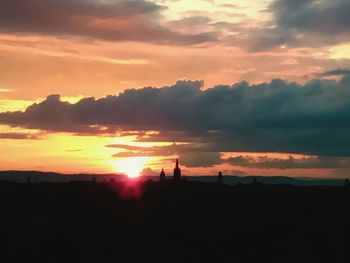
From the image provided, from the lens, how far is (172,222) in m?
50.8

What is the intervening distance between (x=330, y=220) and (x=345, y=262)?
4283mm

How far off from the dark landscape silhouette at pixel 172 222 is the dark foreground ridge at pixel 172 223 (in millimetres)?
64

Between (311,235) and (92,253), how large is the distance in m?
14.2

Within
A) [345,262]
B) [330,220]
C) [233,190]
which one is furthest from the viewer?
[233,190]

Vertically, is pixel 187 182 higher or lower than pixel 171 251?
higher

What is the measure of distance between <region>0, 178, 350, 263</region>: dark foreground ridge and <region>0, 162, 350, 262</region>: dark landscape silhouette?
0.21 ft

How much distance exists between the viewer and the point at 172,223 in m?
50.7

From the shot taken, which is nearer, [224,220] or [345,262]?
[345,262]

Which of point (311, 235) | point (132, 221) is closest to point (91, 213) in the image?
point (132, 221)

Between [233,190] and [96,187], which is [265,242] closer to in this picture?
[233,190]

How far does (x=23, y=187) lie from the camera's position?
54.0 m

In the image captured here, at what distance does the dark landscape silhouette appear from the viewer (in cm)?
4828

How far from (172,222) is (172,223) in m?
0.11

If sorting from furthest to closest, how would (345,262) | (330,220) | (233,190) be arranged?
1. (233,190)
2. (330,220)
3. (345,262)
